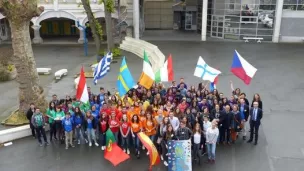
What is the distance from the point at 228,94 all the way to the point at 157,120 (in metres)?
6.73

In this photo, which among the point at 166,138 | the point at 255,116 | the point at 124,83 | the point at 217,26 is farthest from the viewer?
the point at 217,26

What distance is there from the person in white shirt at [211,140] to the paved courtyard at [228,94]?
0.25 metres

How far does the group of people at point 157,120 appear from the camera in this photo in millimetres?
9602

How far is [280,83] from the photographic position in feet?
57.3

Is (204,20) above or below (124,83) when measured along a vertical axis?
above

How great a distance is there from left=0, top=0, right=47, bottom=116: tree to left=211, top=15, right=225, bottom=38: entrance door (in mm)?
20761

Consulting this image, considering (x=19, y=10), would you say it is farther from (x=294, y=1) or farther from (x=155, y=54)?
(x=294, y=1)

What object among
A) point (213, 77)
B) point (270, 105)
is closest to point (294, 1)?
point (270, 105)

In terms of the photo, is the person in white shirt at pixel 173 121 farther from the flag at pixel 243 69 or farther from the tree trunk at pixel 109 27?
the tree trunk at pixel 109 27

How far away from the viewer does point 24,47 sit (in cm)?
1190

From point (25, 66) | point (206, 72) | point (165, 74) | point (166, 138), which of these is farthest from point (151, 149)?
point (25, 66)

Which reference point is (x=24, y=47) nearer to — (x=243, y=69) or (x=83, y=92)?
(x=83, y=92)

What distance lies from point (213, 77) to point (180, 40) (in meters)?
18.2

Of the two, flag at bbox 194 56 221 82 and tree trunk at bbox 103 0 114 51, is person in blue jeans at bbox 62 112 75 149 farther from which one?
tree trunk at bbox 103 0 114 51
